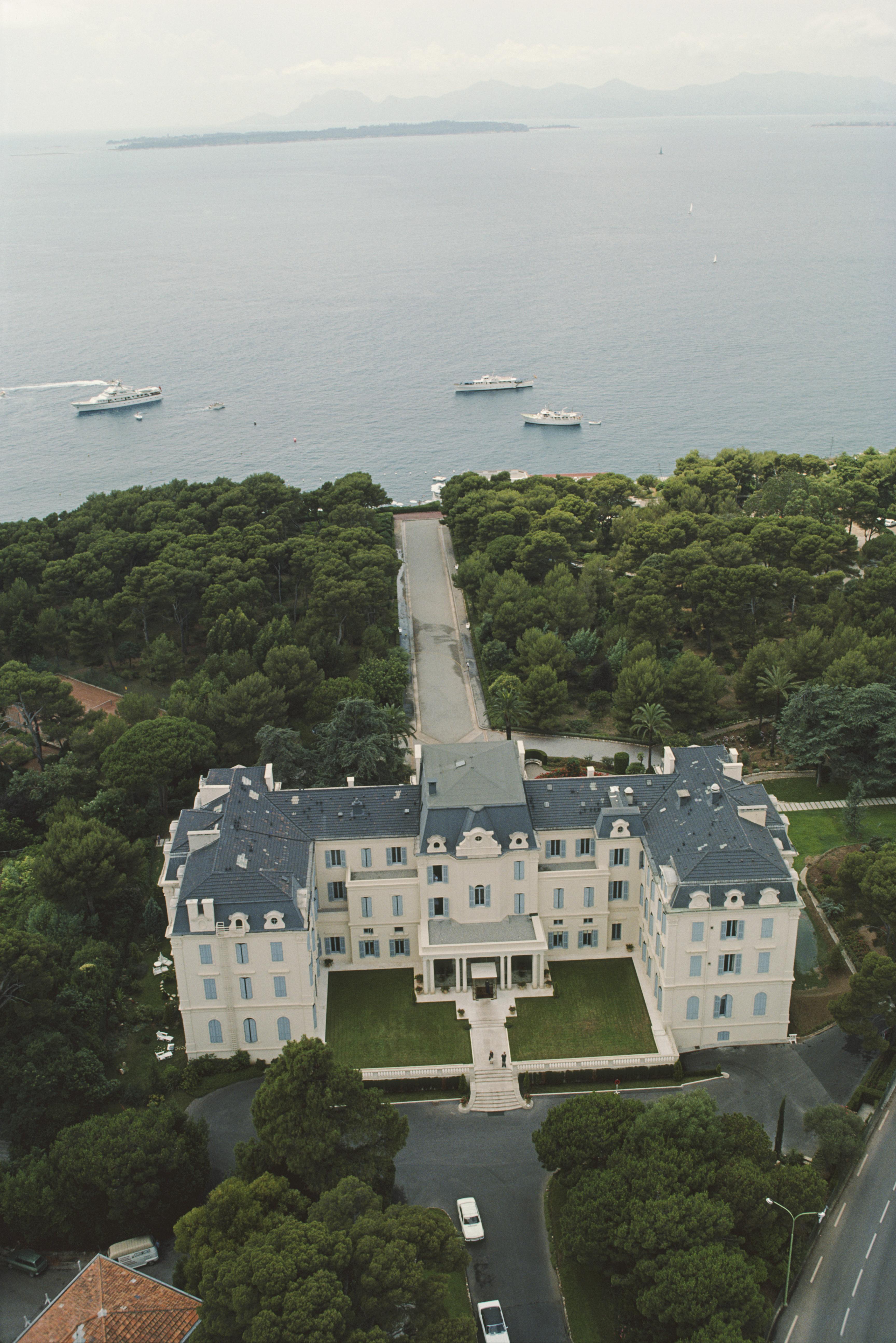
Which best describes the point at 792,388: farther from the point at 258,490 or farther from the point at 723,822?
the point at 723,822

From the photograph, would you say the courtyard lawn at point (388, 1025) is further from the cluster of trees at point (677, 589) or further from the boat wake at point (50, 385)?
the boat wake at point (50, 385)

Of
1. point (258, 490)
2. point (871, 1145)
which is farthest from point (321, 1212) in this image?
point (258, 490)

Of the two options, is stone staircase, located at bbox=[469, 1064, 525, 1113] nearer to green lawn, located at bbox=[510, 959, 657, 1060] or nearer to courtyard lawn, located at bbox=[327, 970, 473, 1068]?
courtyard lawn, located at bbox=[327, 970, 473, 1068]

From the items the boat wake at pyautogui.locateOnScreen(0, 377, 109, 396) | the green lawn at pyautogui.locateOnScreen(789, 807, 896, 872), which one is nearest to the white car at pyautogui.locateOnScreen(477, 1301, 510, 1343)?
the green lawn at pyautogui.locateOnScreen(789, 807, 896, 872)

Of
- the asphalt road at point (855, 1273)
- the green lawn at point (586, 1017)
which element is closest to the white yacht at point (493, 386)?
the green lawn at point (586, 1017)

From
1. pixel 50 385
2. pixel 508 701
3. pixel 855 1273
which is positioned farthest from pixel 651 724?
pixel 50 385
